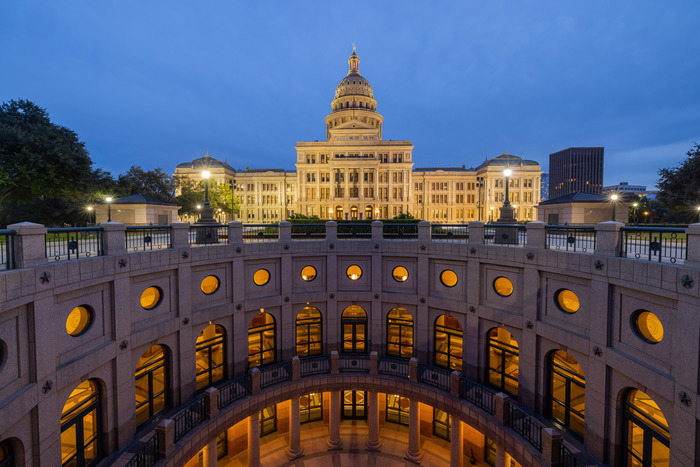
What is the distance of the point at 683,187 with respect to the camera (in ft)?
73.3

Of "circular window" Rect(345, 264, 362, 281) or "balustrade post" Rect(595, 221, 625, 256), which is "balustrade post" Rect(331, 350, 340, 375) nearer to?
"circular window" Rect(345, 264, 362, 281)

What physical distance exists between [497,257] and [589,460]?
772 centimetres

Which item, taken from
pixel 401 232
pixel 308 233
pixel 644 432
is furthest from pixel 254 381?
pixel 644 432

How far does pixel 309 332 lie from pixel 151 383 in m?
7.74

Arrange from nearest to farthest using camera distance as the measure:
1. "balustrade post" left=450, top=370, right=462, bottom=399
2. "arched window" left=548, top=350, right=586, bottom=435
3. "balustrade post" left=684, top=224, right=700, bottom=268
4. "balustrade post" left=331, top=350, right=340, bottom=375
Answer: "balustrade post" left=684, top=224, right=700, bottom=268
"arched window" left=548, top=350, right=586, bottom=435
"balustrade post" left=450, top=370, right=462, bottom=399
"balustrade post" left=331, top=350, right=340, bottom=375

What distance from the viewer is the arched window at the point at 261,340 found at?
1580 cm

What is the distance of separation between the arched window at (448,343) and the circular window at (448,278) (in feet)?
6.13

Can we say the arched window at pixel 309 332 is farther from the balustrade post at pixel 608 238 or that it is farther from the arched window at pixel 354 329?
the balustrade post at pixel 608 238

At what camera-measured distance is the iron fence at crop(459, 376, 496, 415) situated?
12852 mm

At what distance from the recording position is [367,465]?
1478cm

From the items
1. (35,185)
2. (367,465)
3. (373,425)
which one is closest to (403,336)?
(373,425)

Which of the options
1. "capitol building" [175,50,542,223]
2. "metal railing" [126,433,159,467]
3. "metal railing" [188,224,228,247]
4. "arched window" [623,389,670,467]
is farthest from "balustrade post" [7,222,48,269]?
"capitol building" [175,50,542,223]

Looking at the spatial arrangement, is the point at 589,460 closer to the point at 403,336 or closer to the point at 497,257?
the point at 497,257

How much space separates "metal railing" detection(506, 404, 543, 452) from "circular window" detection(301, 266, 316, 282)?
1099 cm
